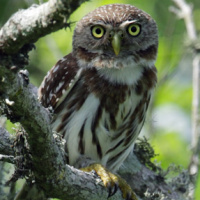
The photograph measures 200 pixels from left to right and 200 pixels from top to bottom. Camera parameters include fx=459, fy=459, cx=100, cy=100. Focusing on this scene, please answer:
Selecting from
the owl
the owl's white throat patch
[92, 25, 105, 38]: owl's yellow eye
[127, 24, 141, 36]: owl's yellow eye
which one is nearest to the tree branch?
the owl

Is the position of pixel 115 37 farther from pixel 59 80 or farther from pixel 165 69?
pixel 165 69

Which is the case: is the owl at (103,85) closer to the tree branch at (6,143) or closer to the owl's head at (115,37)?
the owl's head at (115,37)

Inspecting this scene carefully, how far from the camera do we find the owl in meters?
3.58

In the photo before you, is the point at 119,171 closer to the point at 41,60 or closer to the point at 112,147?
the point at 112,147

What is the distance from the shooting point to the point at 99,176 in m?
3.34

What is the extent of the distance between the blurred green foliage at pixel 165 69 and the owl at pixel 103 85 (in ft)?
5.13

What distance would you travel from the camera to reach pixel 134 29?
3.76 meters

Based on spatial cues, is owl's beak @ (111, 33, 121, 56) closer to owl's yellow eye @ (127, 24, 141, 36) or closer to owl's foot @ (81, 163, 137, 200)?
A: owl's yellow eye @ (127, 24, 141, 36)

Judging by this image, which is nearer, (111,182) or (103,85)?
(111,182)

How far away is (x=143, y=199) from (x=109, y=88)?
1.23 meters

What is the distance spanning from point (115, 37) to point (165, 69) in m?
2.00

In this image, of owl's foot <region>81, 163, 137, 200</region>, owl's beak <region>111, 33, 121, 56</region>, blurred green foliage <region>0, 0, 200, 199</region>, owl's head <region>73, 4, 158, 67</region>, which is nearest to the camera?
owl's foot <region>81, 163, 137, 200</region>

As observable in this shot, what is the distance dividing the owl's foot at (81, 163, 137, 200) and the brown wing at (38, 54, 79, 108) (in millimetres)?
634

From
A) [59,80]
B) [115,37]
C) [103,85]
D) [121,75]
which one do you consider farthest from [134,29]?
[59,80]
